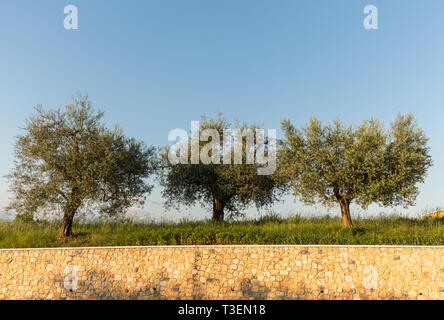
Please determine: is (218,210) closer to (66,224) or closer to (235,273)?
(235,273)

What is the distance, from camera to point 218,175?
2809cm

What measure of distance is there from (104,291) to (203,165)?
13.3m

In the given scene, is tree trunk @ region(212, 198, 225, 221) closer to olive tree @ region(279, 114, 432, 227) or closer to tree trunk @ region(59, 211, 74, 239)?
olive tree @ region(279, 114, 432, 227)

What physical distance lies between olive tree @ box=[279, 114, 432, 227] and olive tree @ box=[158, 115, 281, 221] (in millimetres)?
3582

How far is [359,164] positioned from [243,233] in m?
9.65

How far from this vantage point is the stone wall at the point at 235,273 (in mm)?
16969

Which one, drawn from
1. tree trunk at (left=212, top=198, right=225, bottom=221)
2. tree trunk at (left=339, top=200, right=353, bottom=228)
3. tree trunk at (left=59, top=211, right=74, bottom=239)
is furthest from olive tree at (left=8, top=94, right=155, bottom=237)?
tree trunk at (left=339, top=200, right=353, bottom=228)

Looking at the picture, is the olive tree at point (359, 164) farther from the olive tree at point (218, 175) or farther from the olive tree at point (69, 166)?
the olive tree at point (69, 166)

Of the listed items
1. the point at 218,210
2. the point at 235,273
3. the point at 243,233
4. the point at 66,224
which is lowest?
the point at 235,273

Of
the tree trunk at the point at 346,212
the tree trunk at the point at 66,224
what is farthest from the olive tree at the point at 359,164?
the tree trunk at the point at 66,224

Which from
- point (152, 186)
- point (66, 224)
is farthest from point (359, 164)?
point (66, 224)

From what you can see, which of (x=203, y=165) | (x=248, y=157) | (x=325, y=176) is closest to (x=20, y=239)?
(x=203, y=165)

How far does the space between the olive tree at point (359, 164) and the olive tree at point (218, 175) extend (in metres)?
3.58

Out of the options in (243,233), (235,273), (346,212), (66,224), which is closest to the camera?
(235,273)
